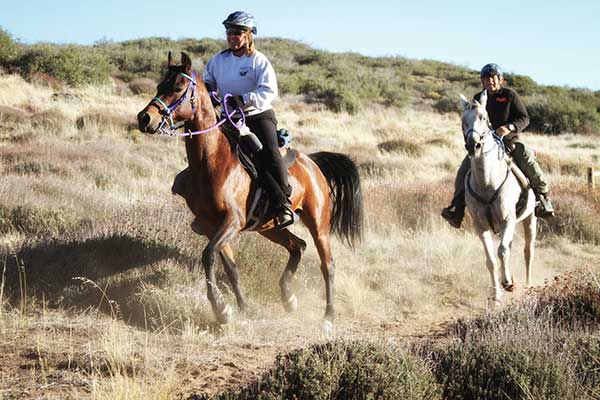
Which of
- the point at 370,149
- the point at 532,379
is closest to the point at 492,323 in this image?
the point at 532,379

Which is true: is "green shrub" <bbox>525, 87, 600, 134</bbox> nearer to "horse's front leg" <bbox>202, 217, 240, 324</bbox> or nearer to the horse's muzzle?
"horse's front leg" <bbox>202, 217, 240, 324</bbox>

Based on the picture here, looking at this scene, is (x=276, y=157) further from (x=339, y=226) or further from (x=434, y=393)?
(x=434, y=393)

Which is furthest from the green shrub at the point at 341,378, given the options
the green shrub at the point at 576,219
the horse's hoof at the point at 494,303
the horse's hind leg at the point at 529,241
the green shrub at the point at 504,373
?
the green shrub at the point at 576,219

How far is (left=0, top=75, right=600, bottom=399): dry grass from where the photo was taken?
5.31m

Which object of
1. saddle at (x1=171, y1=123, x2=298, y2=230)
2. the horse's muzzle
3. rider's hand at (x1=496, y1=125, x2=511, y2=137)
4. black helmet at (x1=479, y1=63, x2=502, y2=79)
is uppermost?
black helmet at (x1=479, y1=63, x2=502, y2=79)

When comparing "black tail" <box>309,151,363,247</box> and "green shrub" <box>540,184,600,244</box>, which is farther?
"green shrub" <box>540,184,600,244</box>

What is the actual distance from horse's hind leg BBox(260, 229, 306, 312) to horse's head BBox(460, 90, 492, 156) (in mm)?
2419

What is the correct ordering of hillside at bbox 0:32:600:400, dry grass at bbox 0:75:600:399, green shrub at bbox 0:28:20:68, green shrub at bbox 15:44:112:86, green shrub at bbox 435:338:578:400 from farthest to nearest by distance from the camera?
green shrub at bbox 0:28:20:68 → green shrub at bbox 15:44:112:86 → dry grass at bbox 0:75:600:399 → hillside at bbox 0:32:600:400 → green shrub at bbox 435:338:578:400

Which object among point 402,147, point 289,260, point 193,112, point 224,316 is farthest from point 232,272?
point 402,147

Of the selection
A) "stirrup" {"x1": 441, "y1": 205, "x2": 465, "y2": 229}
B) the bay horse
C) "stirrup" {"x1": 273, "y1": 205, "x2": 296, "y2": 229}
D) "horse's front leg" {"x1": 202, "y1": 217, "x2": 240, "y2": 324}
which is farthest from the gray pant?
"horse's front leg" {"x1": 202, "y1": 217, "x2": 240, "y2": 324}

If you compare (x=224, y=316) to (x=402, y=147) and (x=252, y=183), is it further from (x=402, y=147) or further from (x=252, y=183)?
(x=402, y=147)

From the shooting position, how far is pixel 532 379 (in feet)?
16.4

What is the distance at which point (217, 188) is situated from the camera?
6.66 metres

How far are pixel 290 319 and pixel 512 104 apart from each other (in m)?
4.36
